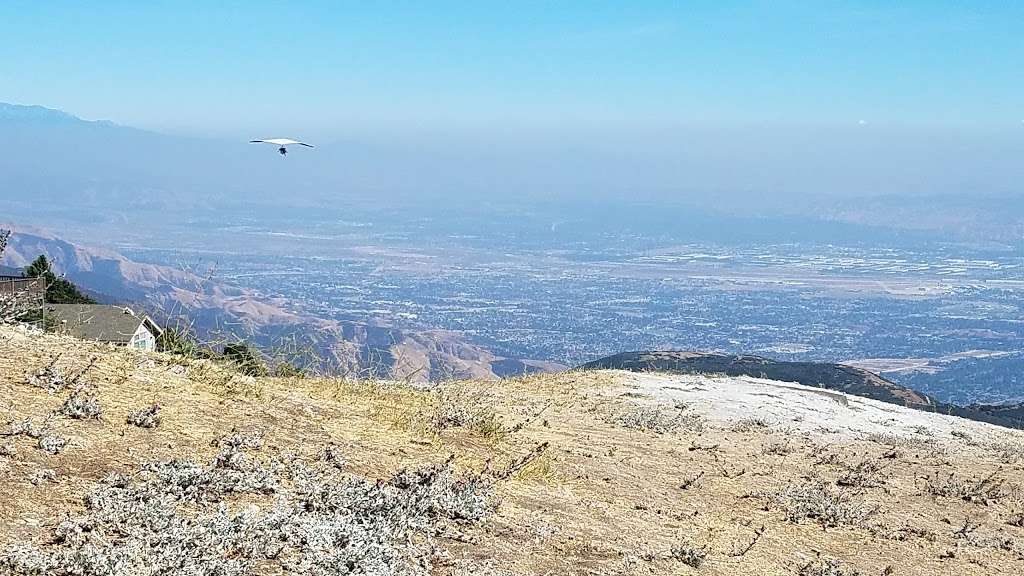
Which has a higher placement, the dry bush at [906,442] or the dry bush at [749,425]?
the dry bush at [749,425]

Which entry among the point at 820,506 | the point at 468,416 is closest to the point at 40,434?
the point at 468,416

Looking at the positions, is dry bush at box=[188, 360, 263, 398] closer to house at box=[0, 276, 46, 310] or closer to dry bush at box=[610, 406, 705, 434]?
house at box=[0, 276, 46, 310]

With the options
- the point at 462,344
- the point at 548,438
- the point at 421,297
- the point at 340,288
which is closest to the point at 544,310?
the point at 421,297

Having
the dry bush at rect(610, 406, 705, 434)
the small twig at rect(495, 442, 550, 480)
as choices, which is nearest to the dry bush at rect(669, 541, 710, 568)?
the small twig at rect(495, 442, 550, 480)

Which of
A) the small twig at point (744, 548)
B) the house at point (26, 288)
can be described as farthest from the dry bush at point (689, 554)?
the house at point (26, 288)

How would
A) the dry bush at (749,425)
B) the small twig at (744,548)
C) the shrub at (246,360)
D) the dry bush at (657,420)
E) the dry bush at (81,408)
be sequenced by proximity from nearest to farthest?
the small twig at (744,548) → the dry bush at (81,408) → the shrub at (246,360) → the dry bush at (657,420) → the dry bush at (749,425)

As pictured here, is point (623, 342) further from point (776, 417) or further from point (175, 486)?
point (175, 486)

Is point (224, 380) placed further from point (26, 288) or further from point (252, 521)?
point (26, 288)

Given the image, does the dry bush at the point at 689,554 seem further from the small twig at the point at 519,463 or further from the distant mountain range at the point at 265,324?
the distant mountain range at the point at 265,324
